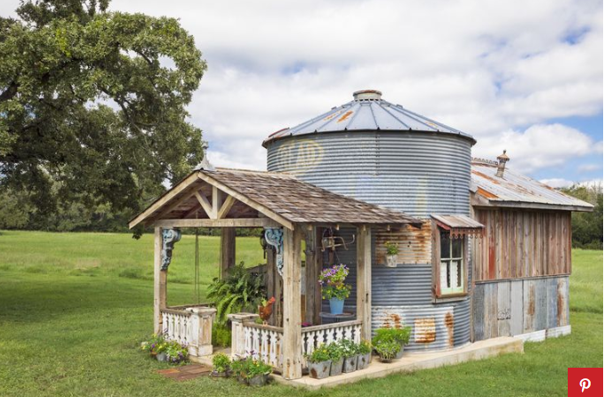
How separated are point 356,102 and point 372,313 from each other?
5.23m

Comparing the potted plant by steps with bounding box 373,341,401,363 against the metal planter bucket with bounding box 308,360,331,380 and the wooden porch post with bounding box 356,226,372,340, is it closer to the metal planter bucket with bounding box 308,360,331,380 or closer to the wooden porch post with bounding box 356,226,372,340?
the wooden porch post with bounding box 356,226,372,340

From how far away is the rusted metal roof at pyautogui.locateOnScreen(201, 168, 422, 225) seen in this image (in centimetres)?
1118

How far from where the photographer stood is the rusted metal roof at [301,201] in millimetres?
11180

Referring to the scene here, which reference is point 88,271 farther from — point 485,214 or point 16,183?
point 485,214

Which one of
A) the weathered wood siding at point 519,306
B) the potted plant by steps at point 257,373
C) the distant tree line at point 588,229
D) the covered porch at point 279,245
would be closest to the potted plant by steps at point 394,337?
the covered porch at point 279,245

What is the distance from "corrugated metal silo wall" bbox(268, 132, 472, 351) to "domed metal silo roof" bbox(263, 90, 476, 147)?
0.16 meters

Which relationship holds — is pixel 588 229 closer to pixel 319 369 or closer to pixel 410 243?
pixel 410 243

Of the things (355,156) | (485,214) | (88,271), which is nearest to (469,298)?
(485,214)

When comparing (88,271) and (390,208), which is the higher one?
(390,208)

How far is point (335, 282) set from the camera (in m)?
12.5

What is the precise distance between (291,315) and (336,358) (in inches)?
47.0

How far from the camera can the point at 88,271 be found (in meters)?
36.6

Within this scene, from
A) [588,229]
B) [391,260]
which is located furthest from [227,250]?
[588,229]

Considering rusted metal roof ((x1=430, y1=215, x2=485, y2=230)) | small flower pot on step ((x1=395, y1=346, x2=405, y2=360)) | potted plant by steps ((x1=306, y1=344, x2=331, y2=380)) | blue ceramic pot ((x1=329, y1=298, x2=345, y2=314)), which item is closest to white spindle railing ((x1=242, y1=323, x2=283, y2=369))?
potted plant by steps ((x1=306, y1=344, x2=331, y2=380))
